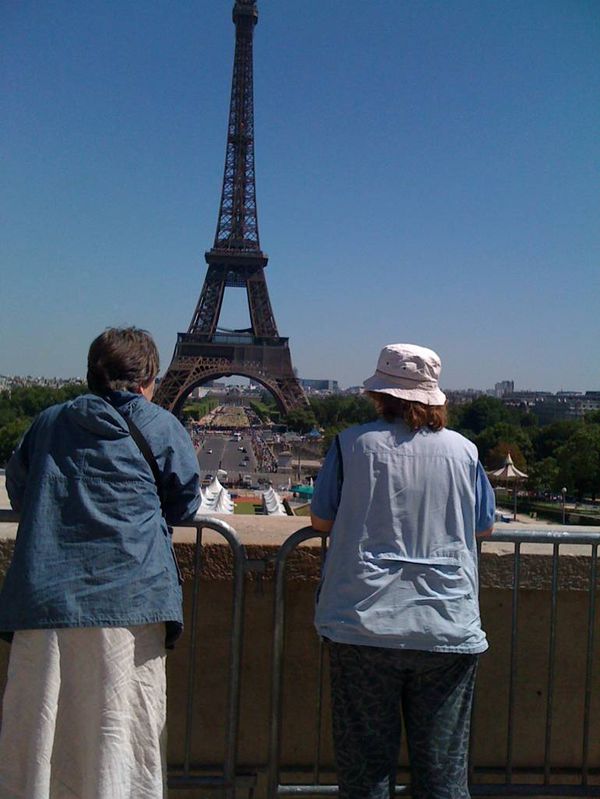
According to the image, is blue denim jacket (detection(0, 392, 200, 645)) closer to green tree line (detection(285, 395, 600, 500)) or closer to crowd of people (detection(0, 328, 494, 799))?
crowd of people (detection(0, 328, 494, 799))

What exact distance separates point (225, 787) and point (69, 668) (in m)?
1.09

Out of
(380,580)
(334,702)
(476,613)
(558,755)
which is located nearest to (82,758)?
(334,702)

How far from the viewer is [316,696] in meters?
3.15

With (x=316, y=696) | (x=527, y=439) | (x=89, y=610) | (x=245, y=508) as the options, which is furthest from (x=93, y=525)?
(x=527, y=439)

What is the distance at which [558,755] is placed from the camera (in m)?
3.20

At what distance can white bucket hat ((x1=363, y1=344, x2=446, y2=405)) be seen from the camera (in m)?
2.40

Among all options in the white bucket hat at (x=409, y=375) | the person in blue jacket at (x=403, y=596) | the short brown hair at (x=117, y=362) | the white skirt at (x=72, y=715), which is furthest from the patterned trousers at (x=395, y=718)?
the short brown hair at (x=117, y=362)

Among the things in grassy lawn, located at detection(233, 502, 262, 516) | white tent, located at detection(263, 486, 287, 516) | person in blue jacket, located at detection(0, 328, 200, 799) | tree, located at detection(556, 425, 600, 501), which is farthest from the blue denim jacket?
tree, located at detection(556, 425, 600, 501)

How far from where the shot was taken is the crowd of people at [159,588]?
219 cm

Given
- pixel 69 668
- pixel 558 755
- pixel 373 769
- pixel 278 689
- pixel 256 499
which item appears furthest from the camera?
pixel 256 499

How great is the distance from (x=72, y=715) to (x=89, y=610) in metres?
0.31

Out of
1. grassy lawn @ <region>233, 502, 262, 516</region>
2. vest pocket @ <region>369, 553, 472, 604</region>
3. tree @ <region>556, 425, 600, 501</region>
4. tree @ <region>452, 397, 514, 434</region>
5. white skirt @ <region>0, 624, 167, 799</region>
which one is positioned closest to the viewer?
white skirt @ <region>0, 624, 167, 799</region>

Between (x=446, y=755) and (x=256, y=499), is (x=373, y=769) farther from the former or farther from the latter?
(x=256, y=499)

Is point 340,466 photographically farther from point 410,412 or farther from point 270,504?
point 270,504
